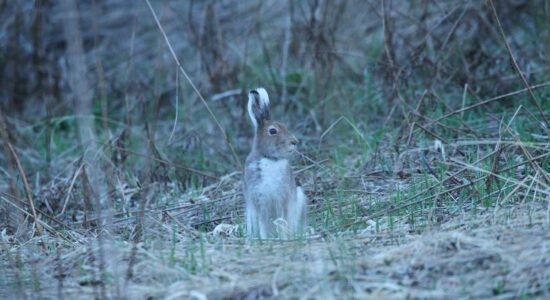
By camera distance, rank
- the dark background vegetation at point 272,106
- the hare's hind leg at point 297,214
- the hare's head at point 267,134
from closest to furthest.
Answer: the hare's hind leg at point 297,214
the hare's head at point 267,134
the dark background vegetation at point 272,106

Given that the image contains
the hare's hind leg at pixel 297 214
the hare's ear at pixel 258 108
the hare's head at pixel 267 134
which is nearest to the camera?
the hare's hind leg at pixel 297 214

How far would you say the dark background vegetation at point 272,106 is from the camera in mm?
6359

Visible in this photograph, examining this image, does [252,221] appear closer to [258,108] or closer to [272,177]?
[272,177]

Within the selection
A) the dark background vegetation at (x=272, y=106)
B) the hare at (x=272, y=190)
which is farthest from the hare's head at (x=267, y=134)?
the dark background vegetation at (x=272, y=106)

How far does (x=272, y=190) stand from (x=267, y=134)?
431 millimetres

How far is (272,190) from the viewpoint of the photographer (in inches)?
222

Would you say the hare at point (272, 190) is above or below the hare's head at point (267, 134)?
below

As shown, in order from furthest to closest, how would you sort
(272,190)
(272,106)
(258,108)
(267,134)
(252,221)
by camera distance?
(272,106) < (258,108) < (267,134) < (252,221) < (272,190)

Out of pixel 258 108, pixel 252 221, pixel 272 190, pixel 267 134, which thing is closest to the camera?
pixel 272 190

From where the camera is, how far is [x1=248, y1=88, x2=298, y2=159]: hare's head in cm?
580

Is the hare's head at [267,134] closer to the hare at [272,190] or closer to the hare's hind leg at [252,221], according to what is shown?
the hare at [272,190]

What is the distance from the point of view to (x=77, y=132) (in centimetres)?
980

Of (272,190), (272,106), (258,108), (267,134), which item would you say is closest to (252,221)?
(272,190)

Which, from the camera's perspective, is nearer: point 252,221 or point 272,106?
point 252,221
